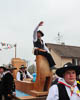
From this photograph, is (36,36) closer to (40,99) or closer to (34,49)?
(34,49)

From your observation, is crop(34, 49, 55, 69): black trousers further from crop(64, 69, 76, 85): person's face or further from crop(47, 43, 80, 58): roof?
crop(47, 43, 80, 58): roof

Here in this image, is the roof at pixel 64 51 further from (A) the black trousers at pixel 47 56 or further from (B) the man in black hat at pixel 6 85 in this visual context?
(B) the man in black hat at pixel 6 85

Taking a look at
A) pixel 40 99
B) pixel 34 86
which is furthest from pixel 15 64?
pixel 40 99

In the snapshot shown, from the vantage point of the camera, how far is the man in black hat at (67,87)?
1.97 m

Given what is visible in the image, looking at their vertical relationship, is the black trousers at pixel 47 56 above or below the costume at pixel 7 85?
above

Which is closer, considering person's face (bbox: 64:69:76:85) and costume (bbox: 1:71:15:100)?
person's face (bbox: 64:69:76:85)

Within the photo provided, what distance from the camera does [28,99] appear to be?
3.03m

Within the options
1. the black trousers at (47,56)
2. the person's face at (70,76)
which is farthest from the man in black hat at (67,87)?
the black trousers at (47,56)

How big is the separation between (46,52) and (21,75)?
2.47 meters

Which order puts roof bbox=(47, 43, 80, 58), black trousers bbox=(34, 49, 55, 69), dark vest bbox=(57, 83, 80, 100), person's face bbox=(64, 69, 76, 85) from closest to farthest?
dark vest bbox=(57, 83, 80, 100)
person's face bbox=(64, 69, 76, 85)
black trousers bbox=(34, 49, 55, 69)
roof bbox=(47, 43, 80, 58)

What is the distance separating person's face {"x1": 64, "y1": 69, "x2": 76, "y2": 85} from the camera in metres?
2.06

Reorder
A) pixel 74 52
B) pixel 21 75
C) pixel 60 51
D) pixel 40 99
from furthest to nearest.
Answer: pixel 74 52
pixel 60 51
pixel 21 75
pixel 40 99

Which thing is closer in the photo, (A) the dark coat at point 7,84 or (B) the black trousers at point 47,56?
(A) the dark coat at point 7,84

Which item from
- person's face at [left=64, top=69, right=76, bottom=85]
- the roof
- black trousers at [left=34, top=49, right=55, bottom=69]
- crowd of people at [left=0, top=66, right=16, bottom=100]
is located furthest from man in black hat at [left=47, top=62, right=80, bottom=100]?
the roof
